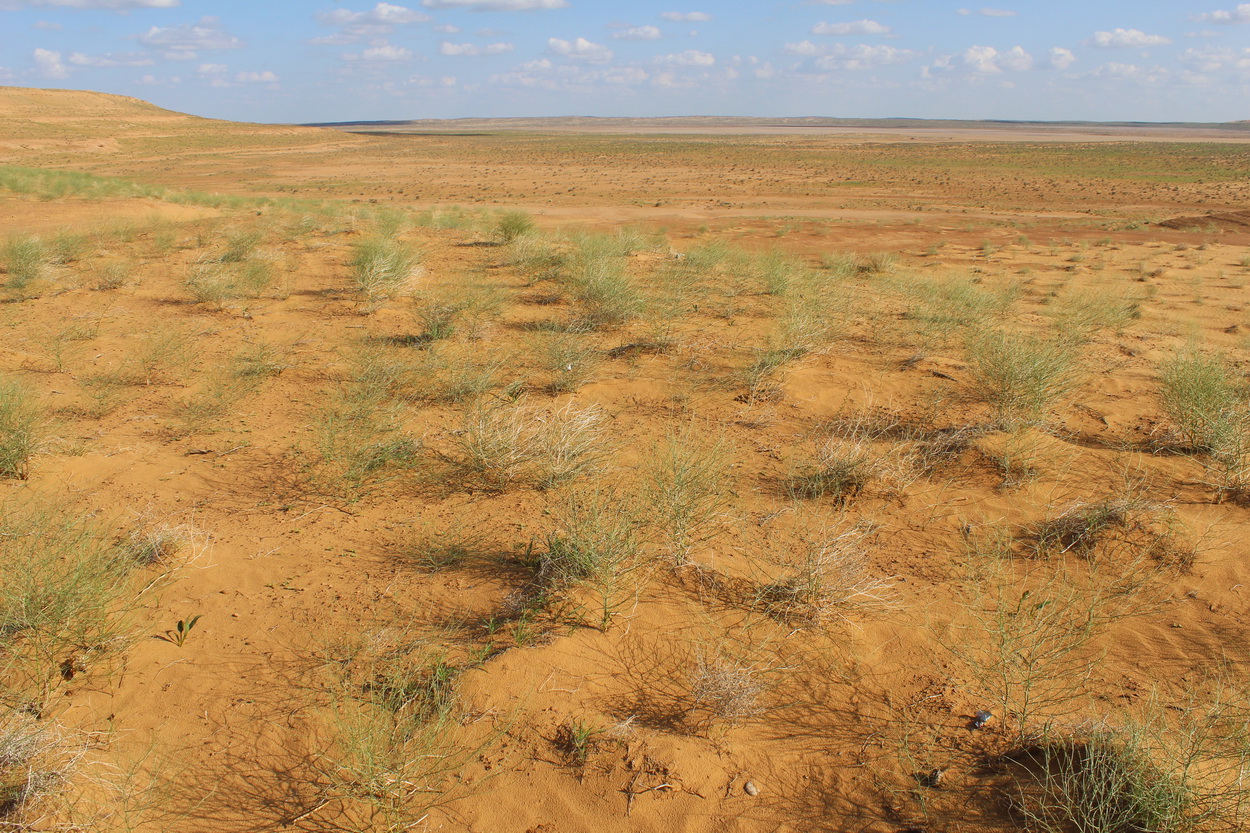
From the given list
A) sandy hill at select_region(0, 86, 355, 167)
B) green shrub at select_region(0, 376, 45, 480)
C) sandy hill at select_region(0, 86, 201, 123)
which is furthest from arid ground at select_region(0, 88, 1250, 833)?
sandy hill at select_region(0, 86, 201, 123)

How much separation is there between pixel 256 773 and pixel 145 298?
7871 millimetres

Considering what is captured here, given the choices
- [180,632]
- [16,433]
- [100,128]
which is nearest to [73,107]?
[100,128]

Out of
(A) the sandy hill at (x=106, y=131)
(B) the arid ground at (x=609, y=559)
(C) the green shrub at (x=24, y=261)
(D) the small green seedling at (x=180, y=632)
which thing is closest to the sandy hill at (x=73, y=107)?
(A) the sandy hill at (x=106, y=131)

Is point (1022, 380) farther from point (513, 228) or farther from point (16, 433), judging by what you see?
point (513, 228)

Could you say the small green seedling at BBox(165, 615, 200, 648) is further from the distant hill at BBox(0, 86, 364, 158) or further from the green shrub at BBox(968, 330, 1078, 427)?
the distant hill at BBox(0, 86, 364, 158)

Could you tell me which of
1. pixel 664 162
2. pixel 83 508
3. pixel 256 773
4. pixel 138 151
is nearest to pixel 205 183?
pixel 138 151

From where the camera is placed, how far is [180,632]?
3301 millimetres

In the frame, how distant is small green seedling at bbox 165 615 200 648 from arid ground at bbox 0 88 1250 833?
0.09ft

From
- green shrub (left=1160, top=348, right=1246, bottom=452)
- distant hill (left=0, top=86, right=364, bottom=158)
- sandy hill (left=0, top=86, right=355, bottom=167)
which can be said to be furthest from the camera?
distant hill (left=0, top=86, right=364, bottom=158)

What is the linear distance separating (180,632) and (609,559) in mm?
1898

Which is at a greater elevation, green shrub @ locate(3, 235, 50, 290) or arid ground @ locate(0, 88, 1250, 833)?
green shrub @ locate(3, 235, 50, 290)

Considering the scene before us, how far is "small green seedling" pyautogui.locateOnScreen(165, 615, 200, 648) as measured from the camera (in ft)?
10.7

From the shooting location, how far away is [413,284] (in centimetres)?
925

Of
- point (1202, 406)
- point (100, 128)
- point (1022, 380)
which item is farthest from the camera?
point (100, 128)
